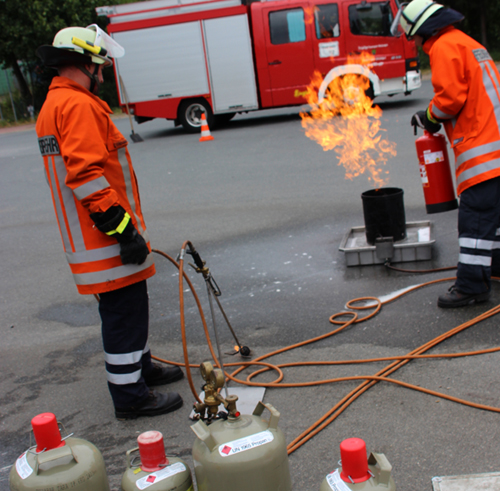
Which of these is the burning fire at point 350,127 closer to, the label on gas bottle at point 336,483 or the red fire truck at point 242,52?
the red fire truck at point 242,52

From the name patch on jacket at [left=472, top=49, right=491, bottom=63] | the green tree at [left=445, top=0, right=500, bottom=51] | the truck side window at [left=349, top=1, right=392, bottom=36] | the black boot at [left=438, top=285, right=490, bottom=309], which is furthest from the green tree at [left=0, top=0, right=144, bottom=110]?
the black boot at [left=438, top=285, right=490, bottom=309]

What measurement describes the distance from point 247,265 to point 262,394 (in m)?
2.53

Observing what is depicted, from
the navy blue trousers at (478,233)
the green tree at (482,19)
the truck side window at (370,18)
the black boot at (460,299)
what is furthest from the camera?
the green tree at (482,19)

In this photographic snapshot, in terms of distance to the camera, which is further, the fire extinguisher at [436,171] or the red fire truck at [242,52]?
the red fire truck at [242,52]

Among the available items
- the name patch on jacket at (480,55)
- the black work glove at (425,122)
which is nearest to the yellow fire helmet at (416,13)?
the name patch on jacket at (480,55)

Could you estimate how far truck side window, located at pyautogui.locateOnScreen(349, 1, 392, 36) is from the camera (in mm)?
13336

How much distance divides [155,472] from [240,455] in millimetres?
297

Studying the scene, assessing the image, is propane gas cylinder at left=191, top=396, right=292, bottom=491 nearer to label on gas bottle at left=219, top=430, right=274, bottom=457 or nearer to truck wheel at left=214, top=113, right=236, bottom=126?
label on gas bottle at left=219, top=430, right=274, bottom=457

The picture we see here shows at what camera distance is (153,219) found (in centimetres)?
786

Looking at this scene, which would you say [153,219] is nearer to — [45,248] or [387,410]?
[45,248]

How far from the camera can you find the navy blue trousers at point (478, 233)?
388 cm

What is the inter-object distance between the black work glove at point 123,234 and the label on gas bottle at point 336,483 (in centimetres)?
171

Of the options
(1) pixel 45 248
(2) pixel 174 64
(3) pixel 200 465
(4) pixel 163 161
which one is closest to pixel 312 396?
(3) pixel 200 465

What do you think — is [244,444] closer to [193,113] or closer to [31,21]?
[193,113]
